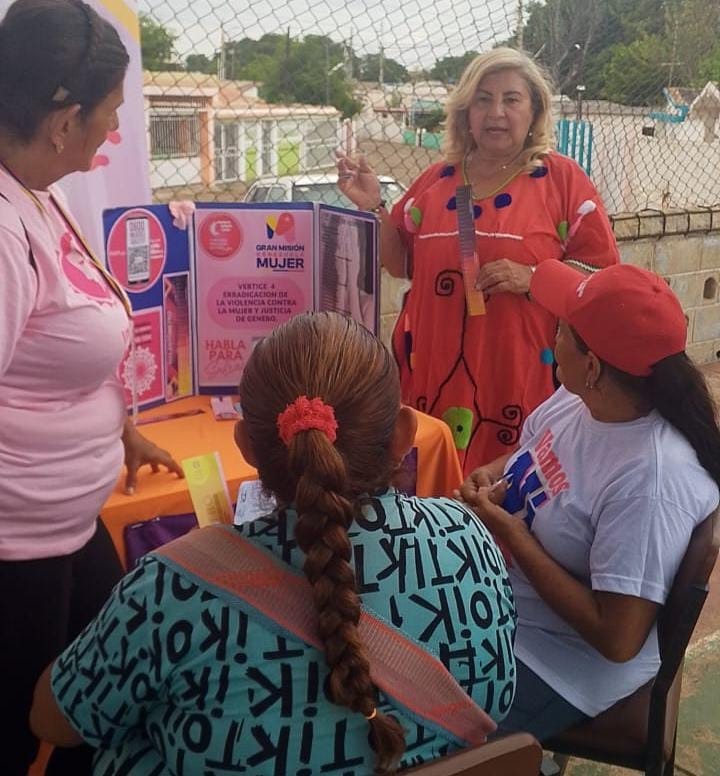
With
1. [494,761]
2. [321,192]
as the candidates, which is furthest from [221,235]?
[321,192]

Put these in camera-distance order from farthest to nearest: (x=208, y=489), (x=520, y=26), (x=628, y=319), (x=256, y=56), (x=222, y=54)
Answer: (x=256, y=56)
(x=222, y=54)
(x=520, y=26)
(x=208, y=489)
(x=628, y=319)

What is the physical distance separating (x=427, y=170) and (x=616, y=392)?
144 centimetres

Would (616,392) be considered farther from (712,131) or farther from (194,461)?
(712,131)

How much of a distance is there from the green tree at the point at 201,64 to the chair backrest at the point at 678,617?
330cm

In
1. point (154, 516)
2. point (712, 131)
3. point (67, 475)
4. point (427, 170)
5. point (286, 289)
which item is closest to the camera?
point (67, 475)

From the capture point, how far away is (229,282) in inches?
76.8

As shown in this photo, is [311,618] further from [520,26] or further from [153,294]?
[520,26]

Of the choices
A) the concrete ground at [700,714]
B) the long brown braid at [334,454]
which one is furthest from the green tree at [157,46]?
the concrete ground at [700,714]

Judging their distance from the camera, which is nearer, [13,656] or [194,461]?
[13,656]

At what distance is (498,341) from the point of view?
8.36 ft

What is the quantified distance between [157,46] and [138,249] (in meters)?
2.35

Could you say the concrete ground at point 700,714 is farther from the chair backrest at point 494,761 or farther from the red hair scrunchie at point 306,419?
the red hair scrunchie at point 306,419

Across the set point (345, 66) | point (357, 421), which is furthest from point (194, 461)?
point (345, 66)

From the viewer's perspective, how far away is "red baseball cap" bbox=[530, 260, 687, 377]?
139 centimetres
